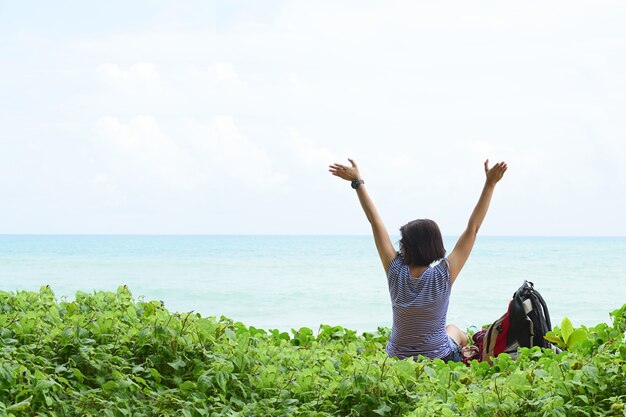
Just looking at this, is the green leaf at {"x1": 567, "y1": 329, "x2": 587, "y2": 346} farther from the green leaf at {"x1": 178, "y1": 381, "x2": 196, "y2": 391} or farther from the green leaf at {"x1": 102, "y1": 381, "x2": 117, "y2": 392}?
the green leaf at {"x1": 102, "y1": 381, "x2": 117, "y2": 392}

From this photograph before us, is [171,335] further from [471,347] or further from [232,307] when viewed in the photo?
[232,307]

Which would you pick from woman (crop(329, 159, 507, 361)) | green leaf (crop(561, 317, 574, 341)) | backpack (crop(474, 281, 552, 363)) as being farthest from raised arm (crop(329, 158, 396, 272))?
green leaf (crop(561, 317, 574, 341))

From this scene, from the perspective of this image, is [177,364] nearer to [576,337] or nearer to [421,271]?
[421,271]

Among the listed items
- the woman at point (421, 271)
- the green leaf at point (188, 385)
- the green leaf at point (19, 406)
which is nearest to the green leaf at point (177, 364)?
the green leaf at point (188, 385)

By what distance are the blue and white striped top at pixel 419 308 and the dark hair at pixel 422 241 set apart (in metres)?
0.09

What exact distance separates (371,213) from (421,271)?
602 mm

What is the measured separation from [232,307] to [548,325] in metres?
20.6

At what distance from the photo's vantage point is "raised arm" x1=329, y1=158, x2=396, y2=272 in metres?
6.41

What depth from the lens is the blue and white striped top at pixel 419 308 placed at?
629cm

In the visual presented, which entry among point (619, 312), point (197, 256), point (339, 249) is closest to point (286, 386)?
point (619, 312)

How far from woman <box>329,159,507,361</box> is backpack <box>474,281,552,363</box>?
44 centimetres

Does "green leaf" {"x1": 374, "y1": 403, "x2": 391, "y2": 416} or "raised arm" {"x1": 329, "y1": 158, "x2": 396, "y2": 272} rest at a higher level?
"raised arm" {"x1": 329, "y1": 158, "x2": 396, "y2": 272}

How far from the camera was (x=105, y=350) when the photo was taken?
4.80 m

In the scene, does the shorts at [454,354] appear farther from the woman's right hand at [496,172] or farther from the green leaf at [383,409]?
the green leaf at [383,409]
